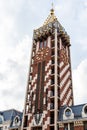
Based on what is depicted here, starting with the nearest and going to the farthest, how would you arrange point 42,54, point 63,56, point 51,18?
point 42,54
point 63,56
point 51,18

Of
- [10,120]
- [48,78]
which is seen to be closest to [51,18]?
[48,78]

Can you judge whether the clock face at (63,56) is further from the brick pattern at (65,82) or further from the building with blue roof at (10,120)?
the building with blue roof at (10,120)

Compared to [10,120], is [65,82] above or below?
above

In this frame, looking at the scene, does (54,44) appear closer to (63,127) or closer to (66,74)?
(66,74)

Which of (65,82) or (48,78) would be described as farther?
(65,82)

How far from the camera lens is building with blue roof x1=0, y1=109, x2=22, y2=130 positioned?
244 ft

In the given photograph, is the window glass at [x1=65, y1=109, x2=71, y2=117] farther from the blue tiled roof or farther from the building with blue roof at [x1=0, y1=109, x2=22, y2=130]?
the building with blue roof at [x1=0, y1=109, x2=22, y2=130]

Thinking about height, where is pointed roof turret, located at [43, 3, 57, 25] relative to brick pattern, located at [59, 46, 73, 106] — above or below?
above

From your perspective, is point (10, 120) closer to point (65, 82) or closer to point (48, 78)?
point (48, 78)

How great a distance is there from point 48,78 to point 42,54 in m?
11.7

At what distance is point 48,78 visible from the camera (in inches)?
2931

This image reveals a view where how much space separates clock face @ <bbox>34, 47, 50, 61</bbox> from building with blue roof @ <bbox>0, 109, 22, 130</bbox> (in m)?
21.8

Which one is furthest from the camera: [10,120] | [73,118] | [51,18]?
[51,18]

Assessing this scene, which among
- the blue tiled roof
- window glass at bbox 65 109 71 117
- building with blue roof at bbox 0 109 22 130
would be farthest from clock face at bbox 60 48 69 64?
building with blue roof at bbox 0 109 22 130
